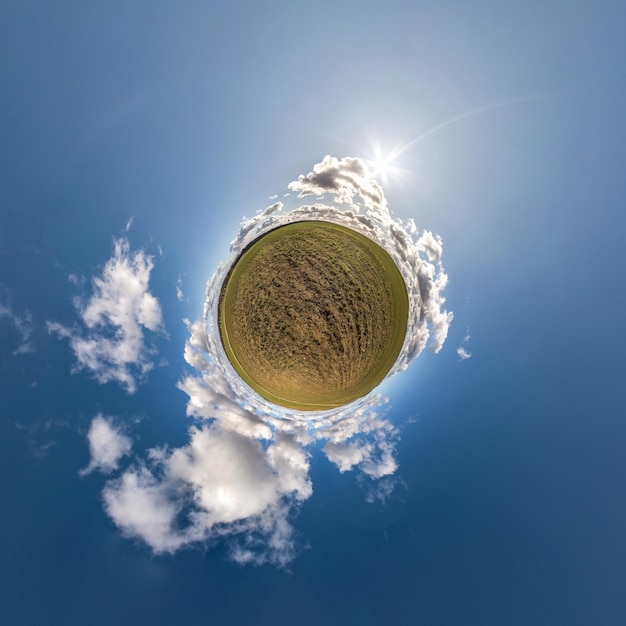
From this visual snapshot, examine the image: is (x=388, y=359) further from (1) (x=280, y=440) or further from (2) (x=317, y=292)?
(1) (x=280, y=440)

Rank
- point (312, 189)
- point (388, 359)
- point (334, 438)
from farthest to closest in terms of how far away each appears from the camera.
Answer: point (388, 359) → point (334, 438) → point (312, 189)

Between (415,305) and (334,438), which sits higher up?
(415,305)

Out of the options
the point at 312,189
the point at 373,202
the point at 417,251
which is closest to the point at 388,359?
the point at 417,251

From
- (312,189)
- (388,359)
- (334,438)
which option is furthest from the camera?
(388,359)

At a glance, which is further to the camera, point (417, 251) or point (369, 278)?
point (369, 278)

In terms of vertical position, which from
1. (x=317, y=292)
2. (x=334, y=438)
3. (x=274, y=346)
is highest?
(x=317, y=292)

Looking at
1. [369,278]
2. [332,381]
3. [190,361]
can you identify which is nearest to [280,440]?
[332,381]
